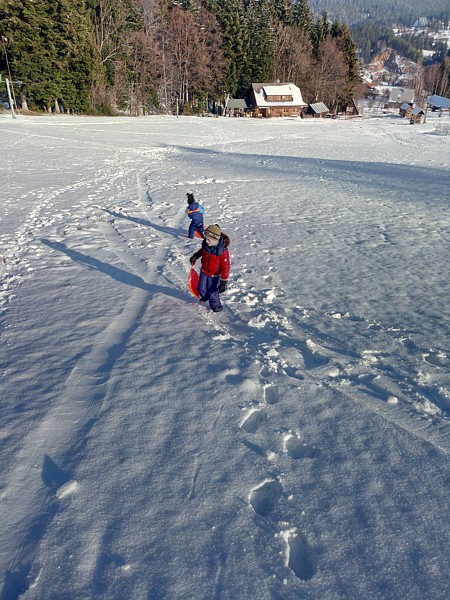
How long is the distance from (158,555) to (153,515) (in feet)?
0.87

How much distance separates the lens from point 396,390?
3791 mm

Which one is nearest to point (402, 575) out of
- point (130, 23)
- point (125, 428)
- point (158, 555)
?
point (158, 555)

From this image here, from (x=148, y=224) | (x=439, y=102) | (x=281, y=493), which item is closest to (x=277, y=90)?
(x=439, y=102)

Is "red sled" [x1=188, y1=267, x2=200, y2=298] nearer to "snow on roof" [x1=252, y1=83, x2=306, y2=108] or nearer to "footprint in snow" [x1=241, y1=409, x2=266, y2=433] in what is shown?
"footprint in snow" [x1=241, y1=409, x2=266, y2=433]

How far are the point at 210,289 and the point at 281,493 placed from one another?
2.93 meters

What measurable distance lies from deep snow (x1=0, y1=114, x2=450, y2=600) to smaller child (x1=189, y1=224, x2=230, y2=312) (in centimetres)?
27

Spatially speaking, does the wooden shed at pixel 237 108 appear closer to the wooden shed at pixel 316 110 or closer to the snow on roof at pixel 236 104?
the snow on roof at pixel 236 104

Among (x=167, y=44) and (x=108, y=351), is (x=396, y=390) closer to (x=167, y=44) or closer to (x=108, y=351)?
(x=108, y=351)

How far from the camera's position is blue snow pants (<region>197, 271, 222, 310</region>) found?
5.14 meters

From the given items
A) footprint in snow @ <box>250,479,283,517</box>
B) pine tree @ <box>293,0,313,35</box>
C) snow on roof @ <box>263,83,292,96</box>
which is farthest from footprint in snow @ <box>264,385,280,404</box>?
pine tree @ <box>293,0,313,35</box>

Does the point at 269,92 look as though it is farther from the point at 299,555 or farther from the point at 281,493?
the point at 299,555

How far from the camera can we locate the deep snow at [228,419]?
2354 mm

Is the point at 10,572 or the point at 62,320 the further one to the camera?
the point at 62,320

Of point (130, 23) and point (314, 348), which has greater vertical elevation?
point (130, 23)
